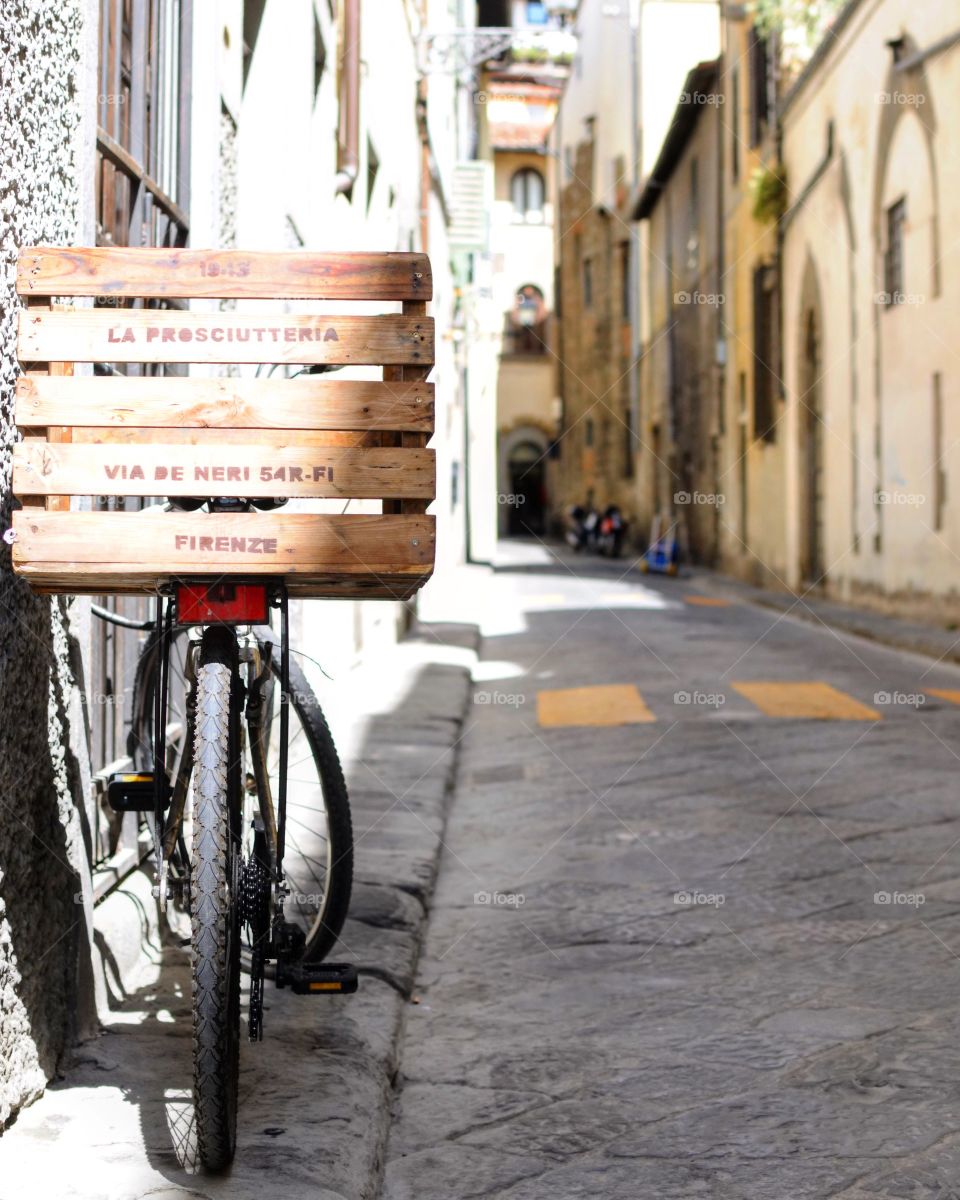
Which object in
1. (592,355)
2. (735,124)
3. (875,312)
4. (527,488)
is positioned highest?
(735,124)

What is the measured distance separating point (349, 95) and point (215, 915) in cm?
705

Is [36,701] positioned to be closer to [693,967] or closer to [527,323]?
[693,967]

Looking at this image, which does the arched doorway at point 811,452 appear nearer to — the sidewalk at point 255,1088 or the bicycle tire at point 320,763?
the sidewalk at point 255,1088

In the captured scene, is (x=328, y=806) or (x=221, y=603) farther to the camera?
(x=328, y=806)

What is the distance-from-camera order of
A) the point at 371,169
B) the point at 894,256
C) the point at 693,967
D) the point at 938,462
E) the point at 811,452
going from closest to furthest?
the point at 693,967, the point at 371,169, the point at 938,462, the point at 894,256, the point at 811,452

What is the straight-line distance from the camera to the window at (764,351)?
2127 centimetres

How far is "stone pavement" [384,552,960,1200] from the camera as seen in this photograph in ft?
9.08

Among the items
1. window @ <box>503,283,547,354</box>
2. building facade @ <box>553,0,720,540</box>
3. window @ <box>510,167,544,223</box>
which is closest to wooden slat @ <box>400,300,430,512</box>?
building facade @ <box>553,0,720,540</box>

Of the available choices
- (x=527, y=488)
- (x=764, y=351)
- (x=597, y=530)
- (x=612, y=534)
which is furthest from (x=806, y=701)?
(x=527, y=488)

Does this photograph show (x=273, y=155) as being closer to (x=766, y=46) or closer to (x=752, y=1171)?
(x=752, y=1171)

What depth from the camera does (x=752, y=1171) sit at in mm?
2670

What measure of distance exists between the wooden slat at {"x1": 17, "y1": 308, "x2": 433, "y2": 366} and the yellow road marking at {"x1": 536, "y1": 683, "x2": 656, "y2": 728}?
5563 mm

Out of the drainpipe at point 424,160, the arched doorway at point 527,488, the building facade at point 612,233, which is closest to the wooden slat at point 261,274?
the drainpipe at point 424,160

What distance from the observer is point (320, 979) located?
2.96 m
